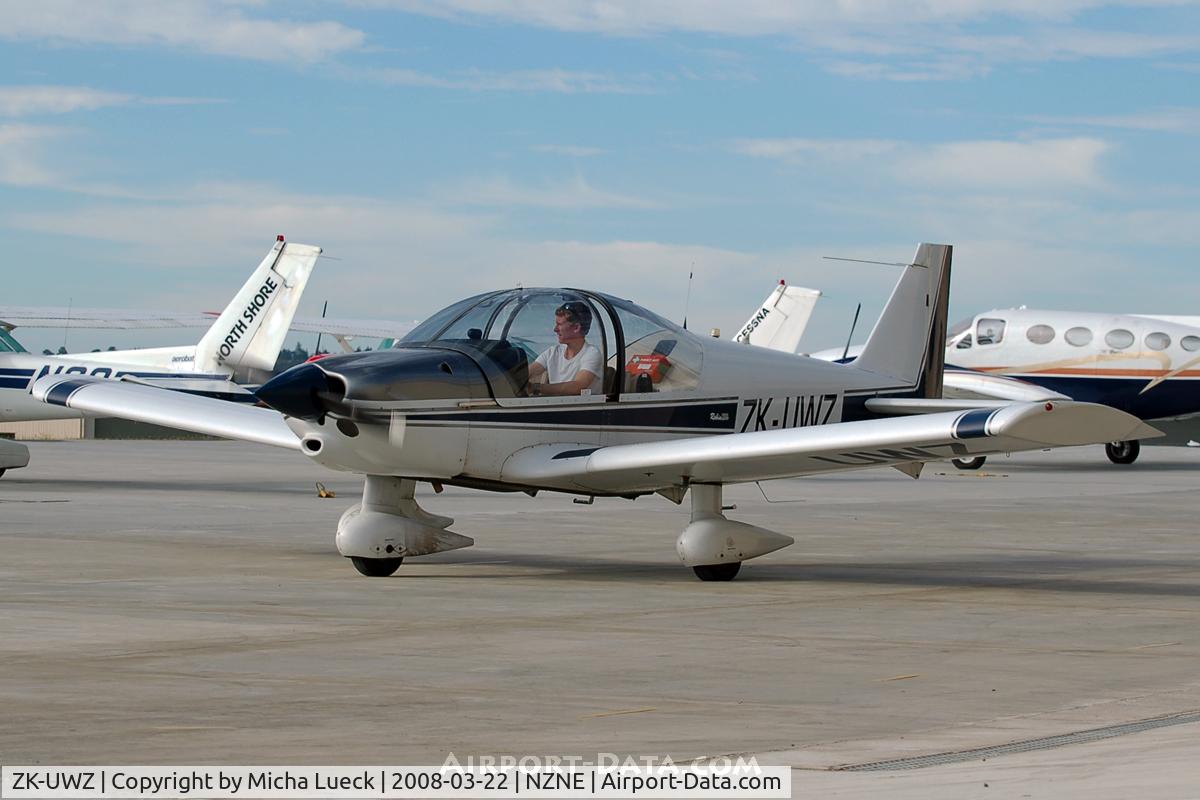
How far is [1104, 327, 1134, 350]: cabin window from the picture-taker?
31.8 metres

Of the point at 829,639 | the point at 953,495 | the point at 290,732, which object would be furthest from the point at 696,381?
the point at 953,495

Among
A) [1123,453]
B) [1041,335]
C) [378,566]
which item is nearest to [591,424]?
[378,566]

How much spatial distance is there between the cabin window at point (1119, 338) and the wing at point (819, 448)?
71.1ft

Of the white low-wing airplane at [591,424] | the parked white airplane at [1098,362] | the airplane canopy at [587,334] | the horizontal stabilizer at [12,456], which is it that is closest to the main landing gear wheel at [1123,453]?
the parked white airplane at [1098,362]

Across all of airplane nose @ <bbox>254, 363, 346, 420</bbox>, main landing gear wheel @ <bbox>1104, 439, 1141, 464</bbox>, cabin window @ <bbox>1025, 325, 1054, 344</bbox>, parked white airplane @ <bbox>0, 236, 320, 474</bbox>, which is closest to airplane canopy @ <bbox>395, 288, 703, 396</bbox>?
airplane nose @ <bbox>254, 363, 346, 420</bbox>

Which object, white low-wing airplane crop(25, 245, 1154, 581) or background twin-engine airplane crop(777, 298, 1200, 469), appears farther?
background twin-engine airplane crop(777, 298, 1200, 469)

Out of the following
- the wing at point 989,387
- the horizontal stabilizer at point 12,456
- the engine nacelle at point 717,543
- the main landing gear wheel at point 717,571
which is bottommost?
the main landing gear wheel at point 717,571

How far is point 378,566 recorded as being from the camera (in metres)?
11.8

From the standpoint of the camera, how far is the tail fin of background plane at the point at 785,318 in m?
41.8

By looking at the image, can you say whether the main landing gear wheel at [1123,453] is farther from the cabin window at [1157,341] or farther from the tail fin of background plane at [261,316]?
the tail fin of background plane at [261,316]

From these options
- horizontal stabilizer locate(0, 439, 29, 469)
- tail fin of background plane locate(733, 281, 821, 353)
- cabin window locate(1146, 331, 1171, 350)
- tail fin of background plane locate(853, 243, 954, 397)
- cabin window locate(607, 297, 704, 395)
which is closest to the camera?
cabin window locate(607, 297, 704, 395)

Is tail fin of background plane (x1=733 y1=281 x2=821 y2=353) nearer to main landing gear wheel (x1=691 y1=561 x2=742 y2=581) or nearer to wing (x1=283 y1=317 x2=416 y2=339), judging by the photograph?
wing (x1=283 y1=317 x2=416 y2=339)

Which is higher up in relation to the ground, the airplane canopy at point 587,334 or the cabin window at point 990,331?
the cabin window at point 990,331

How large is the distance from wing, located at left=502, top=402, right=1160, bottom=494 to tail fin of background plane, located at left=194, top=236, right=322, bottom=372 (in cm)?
2075
